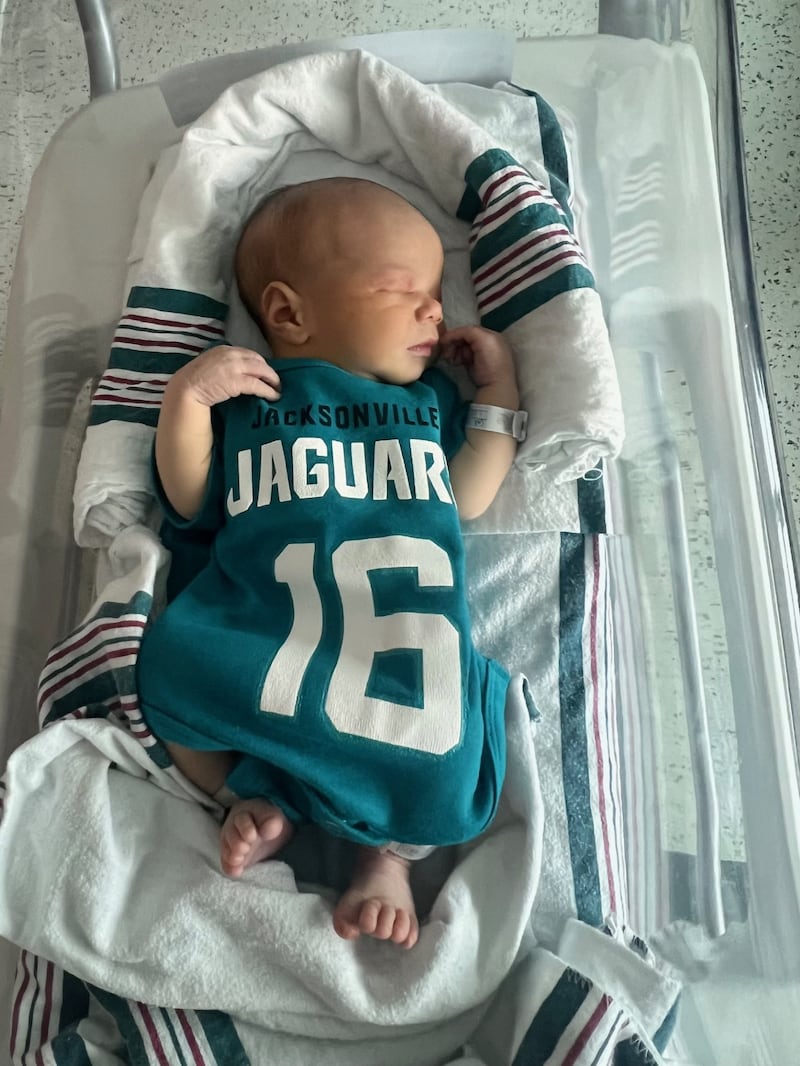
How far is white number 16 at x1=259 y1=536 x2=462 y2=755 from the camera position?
764 millimetres

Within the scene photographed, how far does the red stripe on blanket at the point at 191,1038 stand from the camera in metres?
0.73

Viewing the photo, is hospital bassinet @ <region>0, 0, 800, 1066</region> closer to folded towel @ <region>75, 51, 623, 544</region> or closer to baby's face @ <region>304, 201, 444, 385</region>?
folded towel @ <region>75, 51, 623, 544</region>

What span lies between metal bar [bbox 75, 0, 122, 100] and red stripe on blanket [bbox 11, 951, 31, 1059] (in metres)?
1.01

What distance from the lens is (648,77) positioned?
111 centimetres

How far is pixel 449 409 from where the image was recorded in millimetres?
982

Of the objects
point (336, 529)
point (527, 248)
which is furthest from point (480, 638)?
point (527, 248)

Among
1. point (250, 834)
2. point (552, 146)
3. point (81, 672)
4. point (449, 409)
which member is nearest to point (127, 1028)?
point (250, 834)

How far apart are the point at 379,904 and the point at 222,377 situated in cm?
48

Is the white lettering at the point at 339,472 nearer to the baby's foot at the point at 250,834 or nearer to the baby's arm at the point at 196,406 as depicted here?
the baby's arm at the point at 196,406

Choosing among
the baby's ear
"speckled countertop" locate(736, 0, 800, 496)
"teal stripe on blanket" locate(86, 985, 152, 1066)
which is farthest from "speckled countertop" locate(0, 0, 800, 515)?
A: "teal stripe on blanket" locate(86, 985, 152, 1066)

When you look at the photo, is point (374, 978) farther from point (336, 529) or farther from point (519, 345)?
point (519, 345)

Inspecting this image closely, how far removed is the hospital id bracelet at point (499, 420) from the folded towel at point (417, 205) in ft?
0.04

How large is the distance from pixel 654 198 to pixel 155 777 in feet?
2.63

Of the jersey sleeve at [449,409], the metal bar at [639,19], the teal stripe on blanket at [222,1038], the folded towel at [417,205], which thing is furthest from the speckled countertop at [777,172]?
the teal stripe on blanket at [222,1038]
